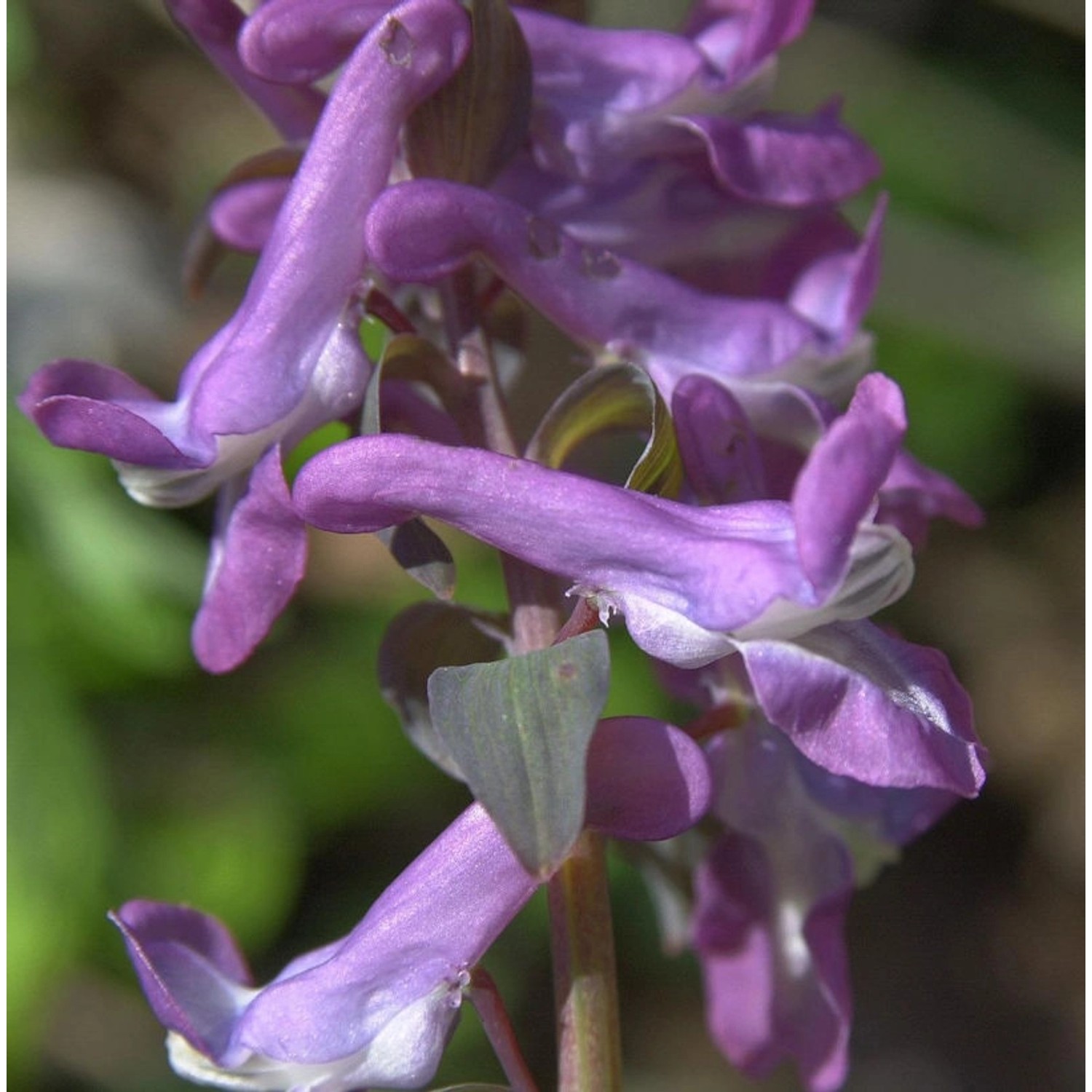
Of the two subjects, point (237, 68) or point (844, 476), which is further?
point (237, 68)

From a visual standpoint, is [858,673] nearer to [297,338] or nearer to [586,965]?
[586,965]

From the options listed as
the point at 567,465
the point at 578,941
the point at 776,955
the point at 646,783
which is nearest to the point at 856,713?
the point at 646,783

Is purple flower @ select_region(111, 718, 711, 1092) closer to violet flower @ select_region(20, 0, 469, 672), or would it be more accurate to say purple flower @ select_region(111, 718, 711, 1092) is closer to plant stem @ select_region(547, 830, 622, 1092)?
plant stem @ select_region(547, 830, 622, 1092)

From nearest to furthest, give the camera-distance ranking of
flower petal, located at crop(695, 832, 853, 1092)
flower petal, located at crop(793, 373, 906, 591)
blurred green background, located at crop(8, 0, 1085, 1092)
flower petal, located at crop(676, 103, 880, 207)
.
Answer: flower petal, located at crop(793, 373, 906, 591)
flower petal, located at crop(676, 103, 880, 207)
flower petal, located at crop(695, 832, 853, 1092)
blurred green background, located at crop(8, 0, 1085, 1092)

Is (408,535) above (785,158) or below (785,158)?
below

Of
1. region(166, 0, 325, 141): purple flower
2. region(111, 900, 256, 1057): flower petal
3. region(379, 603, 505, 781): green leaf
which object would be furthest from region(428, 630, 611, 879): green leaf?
region(166, 0, 325, 141): purple flower

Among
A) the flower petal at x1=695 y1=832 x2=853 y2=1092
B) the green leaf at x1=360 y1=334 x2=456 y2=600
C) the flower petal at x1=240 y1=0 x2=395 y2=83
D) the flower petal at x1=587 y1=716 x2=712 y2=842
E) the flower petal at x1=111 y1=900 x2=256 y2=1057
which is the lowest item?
the flower petal at x1=695 y1=832 x2=853 y2=1092
